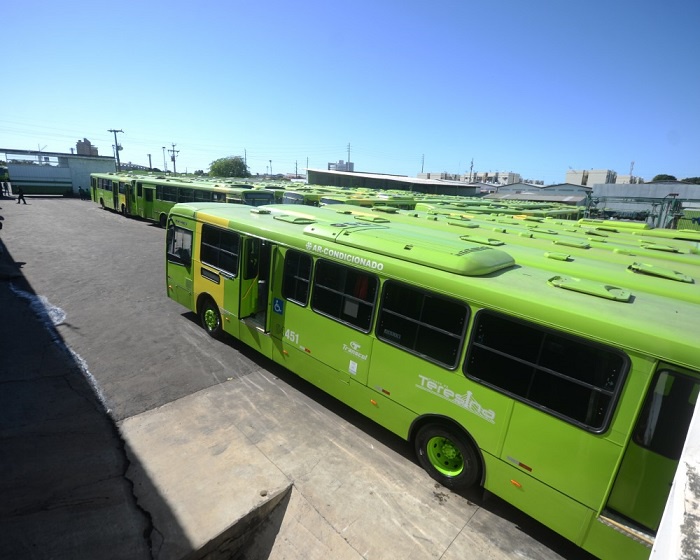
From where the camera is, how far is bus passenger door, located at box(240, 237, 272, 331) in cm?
702

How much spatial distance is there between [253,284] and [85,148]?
327ft

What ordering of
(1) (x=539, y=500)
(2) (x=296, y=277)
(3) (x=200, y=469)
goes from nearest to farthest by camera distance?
1. (1) (x=539, y=500)
2. (3) (x=200, y=469)
3. (2) (x=296, y=277)

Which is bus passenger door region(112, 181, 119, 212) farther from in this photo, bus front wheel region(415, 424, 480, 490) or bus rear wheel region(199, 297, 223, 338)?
bus front wheel region(415, 424, 480, 490)

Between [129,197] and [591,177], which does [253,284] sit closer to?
[129,197]

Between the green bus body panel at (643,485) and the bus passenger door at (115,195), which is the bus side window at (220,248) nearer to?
the green bus body panel at (643,485)

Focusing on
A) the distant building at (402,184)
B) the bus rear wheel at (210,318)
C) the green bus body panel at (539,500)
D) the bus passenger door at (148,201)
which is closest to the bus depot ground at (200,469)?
the bus rear wheel at (210,318)

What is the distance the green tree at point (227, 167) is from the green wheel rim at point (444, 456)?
291 feet

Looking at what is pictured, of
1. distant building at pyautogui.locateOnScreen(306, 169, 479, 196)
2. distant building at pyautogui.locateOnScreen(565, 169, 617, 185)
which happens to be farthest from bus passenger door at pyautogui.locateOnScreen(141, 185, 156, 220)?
distant building at pyautogui.locateOnScreen(565, 169, 617, 185)

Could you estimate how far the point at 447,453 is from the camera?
4.87m

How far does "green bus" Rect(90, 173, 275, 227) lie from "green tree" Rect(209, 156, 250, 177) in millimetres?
55860

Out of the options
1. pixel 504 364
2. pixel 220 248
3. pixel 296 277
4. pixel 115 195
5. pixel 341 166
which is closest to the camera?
pixel 504 364

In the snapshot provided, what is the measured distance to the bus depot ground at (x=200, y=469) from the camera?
Result: 3928 mm

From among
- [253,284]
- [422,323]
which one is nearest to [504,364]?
[422,323]

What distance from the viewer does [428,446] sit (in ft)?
Result: 16.3
